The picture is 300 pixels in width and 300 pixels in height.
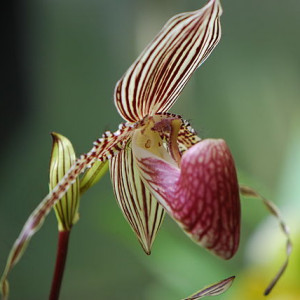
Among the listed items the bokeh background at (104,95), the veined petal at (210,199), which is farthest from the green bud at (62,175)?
the bokeh background at (104,95)

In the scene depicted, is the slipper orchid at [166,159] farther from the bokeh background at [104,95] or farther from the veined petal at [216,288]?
the bokeh background at [104,95]

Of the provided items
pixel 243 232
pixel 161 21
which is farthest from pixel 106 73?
pixel 243 232

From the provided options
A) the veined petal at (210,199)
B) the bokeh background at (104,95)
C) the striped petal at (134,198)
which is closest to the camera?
the veined petal at (210,199)

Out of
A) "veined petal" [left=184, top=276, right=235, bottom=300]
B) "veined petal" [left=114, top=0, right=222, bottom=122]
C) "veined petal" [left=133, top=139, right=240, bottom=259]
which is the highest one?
"veined petal" [left=114, top=0, right=222, bottom=122]

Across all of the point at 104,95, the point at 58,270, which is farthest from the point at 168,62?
the point at 104,95

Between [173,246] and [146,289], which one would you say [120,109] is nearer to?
[173,246]

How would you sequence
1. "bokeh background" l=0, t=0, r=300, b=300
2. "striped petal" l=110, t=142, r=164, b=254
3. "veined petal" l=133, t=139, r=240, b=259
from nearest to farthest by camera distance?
"veined petal" l=133, t=139, r=240, b=259 → "striped petal" l=110, t=142, r=164, b=254 → "bokeh background" l=0, t=0, r=300, b=300

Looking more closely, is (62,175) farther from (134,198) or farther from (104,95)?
(104,95)

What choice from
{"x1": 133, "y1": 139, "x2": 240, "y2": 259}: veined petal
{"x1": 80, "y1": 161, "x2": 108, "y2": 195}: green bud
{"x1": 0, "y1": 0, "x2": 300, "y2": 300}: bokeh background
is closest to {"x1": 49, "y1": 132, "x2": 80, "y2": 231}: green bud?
{"x1": 80, "y1": 161, "x2": 108, "y2": 195}: green bud

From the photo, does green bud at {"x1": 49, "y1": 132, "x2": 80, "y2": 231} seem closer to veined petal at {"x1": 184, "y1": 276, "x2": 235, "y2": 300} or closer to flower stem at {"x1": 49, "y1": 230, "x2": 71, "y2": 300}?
flower stem at {"x1": 49, "y1": 230, "x2": 71, "y2": 300}
